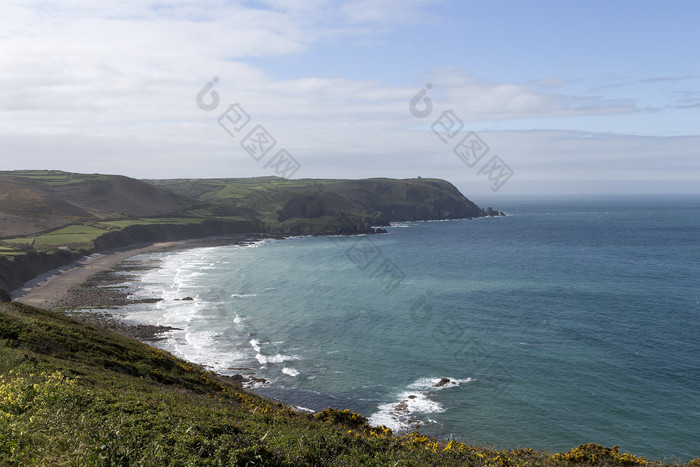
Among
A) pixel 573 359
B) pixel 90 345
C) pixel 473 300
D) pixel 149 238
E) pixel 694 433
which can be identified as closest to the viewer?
pixel 90 345

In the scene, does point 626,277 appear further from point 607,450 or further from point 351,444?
point 351,444

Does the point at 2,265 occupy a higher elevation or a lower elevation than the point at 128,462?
lower

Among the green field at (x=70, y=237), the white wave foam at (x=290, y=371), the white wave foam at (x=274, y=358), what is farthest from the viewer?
the green field at (x=70, y=237)

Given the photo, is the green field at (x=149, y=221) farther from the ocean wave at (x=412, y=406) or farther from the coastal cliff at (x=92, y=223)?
the ocean wave at (x=412, y=406)

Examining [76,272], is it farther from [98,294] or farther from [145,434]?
[145,434]

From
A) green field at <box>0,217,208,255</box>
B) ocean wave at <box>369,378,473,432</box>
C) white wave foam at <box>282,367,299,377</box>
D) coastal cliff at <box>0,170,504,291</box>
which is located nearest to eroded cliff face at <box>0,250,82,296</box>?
coastal cliff at <box>0,170,504,291</box>

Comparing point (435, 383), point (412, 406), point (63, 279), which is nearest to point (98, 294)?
point (63, 279)

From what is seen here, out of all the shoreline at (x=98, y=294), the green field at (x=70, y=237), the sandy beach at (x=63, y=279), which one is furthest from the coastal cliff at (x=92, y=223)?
the shoreline at (x=98, y=294)

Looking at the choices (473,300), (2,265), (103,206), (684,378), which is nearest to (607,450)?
(684,378)
